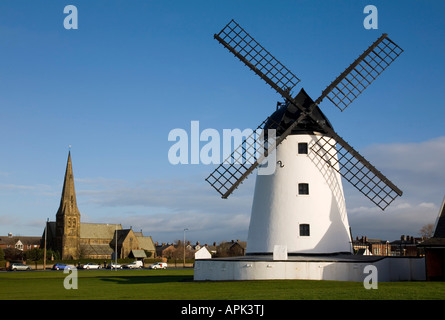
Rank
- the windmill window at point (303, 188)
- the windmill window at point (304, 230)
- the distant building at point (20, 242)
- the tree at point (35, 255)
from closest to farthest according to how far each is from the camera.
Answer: the windmill window at point (304, 230) → the windmill window at point (303, 188) → the tree at point (35, 255) → the distant building at point (20, 242)

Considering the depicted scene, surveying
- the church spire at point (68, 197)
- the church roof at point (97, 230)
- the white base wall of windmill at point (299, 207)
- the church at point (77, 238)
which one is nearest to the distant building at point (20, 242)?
the church at point (77, 238)

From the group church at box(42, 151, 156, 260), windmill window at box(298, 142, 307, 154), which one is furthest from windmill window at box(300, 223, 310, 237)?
church at box(42, 151, 156, 260)

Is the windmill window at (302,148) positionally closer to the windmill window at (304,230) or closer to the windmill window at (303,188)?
the windmill window at (303,188)

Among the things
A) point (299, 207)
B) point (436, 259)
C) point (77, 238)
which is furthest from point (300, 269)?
point (77, 238)

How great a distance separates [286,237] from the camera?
110ft

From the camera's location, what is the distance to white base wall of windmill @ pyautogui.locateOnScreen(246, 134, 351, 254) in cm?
3350

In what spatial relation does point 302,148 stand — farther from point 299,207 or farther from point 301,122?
point 299,207

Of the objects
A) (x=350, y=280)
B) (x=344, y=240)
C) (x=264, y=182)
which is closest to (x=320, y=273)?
(x=350, y=280)

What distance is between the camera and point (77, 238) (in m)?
142

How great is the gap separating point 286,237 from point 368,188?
5938 millimetres

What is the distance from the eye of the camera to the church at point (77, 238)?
5472 inches

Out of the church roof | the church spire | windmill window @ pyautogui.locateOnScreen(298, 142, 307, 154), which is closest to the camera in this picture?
windmill window @ pyautogui.locateOnScreen(298, 142, 307, 154)

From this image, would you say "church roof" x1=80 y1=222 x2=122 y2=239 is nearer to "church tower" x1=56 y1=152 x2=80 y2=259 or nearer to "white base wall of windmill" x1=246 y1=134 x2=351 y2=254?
"church tower" x1=56 y1=152 x2=80 y2=259
